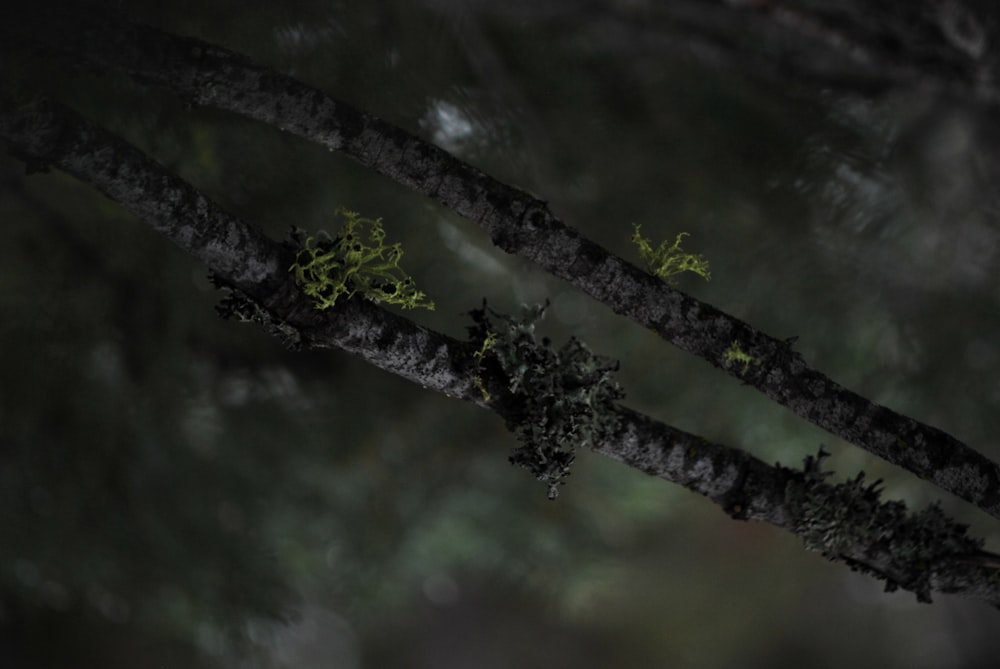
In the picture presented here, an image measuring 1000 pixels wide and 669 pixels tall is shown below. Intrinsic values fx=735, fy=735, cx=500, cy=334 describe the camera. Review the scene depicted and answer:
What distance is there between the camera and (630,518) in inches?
69.7

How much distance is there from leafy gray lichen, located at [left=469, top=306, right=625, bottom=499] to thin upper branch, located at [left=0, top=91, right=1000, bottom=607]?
0.01m

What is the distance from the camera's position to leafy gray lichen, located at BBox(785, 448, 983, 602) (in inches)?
29.3

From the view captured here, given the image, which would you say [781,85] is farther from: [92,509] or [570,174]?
[92,509]

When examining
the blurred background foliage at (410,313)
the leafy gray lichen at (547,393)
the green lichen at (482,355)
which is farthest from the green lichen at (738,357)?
the blurred background foliage at (410,313)

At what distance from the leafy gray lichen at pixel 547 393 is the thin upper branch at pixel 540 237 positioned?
64 mm

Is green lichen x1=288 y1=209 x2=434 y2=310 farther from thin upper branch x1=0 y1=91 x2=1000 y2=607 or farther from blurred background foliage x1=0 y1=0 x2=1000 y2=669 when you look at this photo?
blurred background foliage x1=0 y1=0 x2=1000 y2=669

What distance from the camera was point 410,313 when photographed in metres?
1.21

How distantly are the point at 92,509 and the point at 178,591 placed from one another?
9.2 inches

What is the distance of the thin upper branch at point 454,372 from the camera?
558 mm

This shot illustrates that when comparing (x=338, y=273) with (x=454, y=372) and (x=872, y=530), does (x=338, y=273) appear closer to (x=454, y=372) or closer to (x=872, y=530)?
(x=454, y=372)

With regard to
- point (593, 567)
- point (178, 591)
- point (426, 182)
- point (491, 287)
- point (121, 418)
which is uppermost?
point (491, 287)

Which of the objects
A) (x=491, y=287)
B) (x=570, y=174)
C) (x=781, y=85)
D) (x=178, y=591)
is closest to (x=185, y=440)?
(x=178, y=591)

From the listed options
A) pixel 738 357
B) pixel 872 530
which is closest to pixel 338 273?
pixel 738 357

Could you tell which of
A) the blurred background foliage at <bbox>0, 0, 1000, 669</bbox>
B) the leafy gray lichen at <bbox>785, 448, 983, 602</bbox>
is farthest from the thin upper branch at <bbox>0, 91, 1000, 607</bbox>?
the blurred background foliage at <bbox>0, 0, 1000, 669</bbox>
